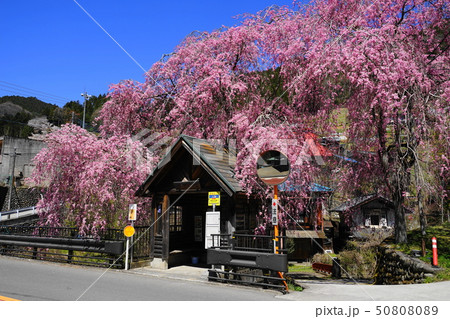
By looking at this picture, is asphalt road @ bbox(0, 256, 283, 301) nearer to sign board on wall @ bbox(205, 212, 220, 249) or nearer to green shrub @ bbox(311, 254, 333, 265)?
sign board on wall @ bbox(205, 212, 220, 249)

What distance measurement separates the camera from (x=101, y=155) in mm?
17234

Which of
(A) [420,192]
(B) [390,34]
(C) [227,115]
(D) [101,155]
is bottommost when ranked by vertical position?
(A) [420,192]

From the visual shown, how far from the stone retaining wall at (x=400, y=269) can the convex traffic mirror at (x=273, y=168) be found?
591 centimetres

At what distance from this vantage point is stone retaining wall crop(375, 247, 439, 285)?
424 inches

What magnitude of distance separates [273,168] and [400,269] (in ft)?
21.5

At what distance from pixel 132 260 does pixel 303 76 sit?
34.0 feet

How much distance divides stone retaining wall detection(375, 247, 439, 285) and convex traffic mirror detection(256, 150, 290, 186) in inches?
233

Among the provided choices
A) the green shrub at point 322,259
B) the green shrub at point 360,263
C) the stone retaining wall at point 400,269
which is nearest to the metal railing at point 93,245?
the stone retaining wall at point 400,269

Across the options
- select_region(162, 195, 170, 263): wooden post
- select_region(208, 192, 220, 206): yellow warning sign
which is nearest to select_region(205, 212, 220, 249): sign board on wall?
select_region(208, 192, 220, 206): yellow warning sign

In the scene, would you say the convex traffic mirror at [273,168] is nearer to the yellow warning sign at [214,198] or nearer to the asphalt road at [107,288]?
the yellow warning sign at [214,198]

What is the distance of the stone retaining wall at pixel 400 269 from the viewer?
10781mm

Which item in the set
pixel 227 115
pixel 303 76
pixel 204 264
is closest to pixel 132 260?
pixel 204 264

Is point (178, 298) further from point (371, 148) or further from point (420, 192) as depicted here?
point (371, 148)
